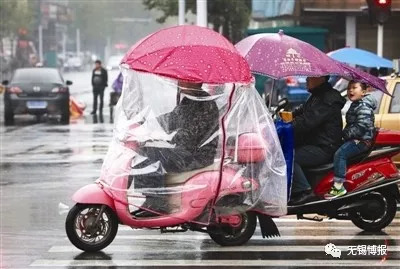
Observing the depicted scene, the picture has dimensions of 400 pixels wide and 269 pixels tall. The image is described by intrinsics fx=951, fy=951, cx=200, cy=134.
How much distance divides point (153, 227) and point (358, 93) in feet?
7.96

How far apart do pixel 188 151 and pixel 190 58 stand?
2.69 ft

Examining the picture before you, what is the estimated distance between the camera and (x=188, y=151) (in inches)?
330

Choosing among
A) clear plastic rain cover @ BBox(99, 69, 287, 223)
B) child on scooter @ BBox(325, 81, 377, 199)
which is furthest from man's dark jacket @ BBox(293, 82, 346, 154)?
clear plastic rain cover @ BBox(99, 69, 287, 223)

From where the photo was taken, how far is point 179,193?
331 inches

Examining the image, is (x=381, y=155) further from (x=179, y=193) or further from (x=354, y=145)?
(x=179, y=193)

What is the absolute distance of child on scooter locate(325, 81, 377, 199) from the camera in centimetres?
909

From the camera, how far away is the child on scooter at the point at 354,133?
9.09 meters

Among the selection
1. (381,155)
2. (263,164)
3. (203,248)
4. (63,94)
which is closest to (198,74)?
(263,164)

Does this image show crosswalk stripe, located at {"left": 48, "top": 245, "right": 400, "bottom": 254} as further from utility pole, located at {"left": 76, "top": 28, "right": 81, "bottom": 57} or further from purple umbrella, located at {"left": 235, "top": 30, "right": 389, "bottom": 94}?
utility pole, located at {"left": 76, "top": 28, "right": 81, "bottom": 57}

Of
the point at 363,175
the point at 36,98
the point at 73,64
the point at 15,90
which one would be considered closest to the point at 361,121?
the point at 363,175

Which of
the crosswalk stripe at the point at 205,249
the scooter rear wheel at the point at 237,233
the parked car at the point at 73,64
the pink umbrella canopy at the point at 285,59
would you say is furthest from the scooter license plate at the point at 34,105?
the parked car at the point at 73,64

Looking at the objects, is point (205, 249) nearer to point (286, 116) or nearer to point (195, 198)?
point (195, 198)

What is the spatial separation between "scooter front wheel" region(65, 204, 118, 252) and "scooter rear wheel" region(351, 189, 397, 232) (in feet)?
8.28

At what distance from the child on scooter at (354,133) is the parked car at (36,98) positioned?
18052mm
